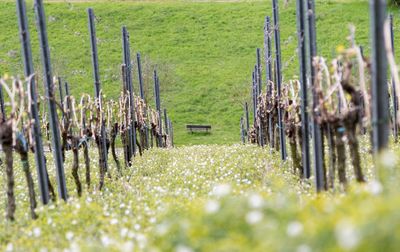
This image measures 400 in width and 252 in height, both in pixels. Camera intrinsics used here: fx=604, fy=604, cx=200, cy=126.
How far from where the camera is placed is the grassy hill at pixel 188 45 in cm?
4306

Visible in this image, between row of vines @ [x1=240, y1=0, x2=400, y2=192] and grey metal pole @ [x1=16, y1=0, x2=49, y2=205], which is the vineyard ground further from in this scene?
grey metal pole @ [x1=16, y1=0, x2=49, y2=205]

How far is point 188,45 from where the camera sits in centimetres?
5184

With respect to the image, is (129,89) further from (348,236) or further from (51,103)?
(348,236)

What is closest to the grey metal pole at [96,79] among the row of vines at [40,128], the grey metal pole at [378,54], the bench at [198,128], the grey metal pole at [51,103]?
the row of vines at [40,128]

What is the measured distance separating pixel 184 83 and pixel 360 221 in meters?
43.5

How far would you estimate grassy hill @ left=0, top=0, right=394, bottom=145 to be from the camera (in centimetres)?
4306

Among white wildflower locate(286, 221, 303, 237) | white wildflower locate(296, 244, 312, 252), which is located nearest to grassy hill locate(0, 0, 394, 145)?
white wildflower locate(286, 221, 303, 237)

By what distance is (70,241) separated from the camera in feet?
18.8

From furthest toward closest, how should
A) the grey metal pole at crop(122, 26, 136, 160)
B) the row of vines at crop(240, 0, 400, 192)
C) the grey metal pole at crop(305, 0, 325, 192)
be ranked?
the grey metal pole at crop(122, 26, 136, 160)
the grey metal pole at crop(305, 0, 325, 192)
the row of vines at crop(240, 0, 400, 192)

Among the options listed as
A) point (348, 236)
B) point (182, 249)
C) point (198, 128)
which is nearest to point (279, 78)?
point (182, 249)

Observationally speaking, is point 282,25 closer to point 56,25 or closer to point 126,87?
point 56,25

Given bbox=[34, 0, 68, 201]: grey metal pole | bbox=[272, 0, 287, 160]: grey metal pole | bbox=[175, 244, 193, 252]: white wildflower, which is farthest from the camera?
bbox=[272, 0, 287, 160]: grey metal pole

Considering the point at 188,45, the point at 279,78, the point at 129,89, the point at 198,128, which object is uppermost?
the point at 188,45

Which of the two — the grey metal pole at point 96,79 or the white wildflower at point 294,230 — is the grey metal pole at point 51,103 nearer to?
the grey metal pole at point 96,79
